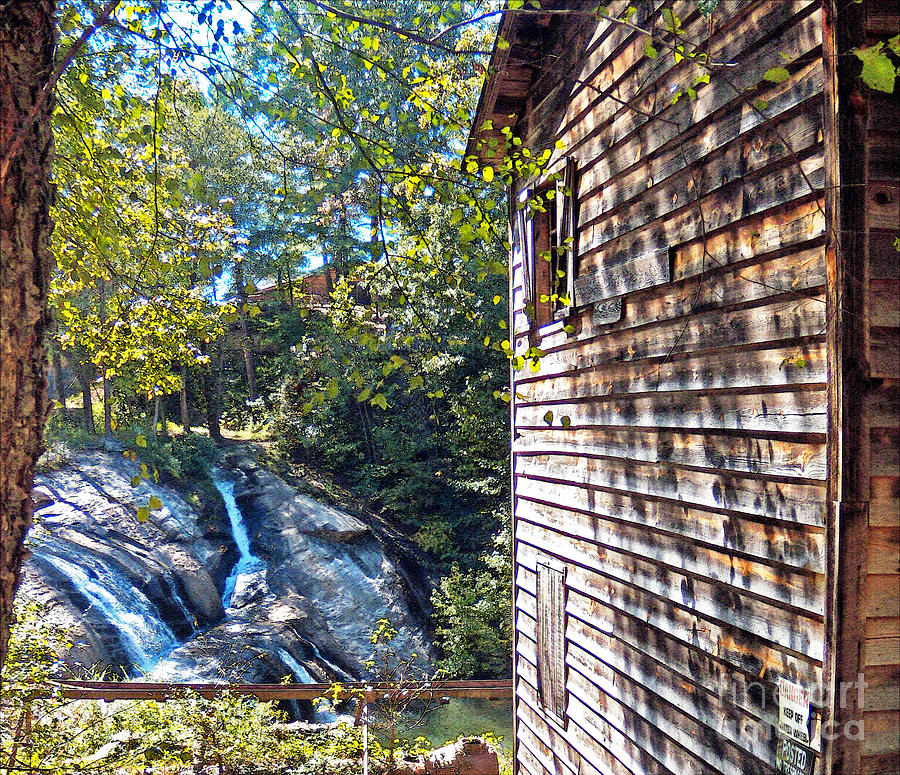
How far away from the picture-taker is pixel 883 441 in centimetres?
257

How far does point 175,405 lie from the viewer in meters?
22.0

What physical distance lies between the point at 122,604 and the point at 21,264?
1225 centimetres

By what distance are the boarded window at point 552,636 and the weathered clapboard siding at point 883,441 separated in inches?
111

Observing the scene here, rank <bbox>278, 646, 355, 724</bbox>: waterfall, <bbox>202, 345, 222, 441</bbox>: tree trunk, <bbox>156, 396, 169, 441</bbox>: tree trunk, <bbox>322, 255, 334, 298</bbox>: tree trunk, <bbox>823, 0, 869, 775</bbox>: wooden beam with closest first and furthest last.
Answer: <bbox>823, 0, 869, 775</bbox>: wooden beam, <bbox>278, 646, 355, 724</bbox>: waterfall, <bbox>156, 396, 169, 441</bbox>: tree trunk, <bbox>322, 255, 334, 298</bbox>: tree trunk, <bbox>202, 345, 222, 441</bbox>: tree trunk

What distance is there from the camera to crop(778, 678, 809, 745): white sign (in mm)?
2707

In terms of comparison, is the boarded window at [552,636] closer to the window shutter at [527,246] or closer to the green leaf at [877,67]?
the window shutter at [527,246]

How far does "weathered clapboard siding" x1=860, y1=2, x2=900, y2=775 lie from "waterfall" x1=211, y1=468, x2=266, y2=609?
1396 cm

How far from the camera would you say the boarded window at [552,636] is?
5.22 meters

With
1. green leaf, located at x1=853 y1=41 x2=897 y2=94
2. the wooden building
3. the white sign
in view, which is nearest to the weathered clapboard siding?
the wooden building

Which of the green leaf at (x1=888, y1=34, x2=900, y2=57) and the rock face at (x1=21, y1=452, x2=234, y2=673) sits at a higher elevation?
the green leaf at (x1=888, y1=34, x2=900, y2=57)

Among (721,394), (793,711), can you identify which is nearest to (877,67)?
(721,394)

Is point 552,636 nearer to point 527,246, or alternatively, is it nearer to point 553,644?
point 553,644

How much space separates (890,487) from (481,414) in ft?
47.5

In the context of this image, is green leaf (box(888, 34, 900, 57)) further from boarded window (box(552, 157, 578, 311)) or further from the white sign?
boarded window (box(552, 157, 578, 311))
